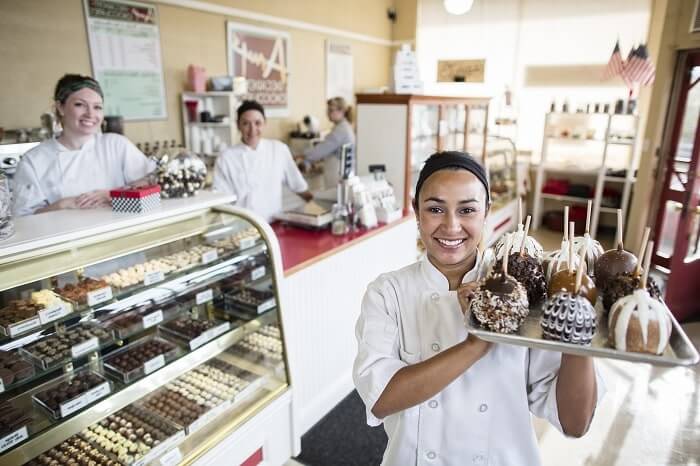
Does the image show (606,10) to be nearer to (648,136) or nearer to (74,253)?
(648,136)

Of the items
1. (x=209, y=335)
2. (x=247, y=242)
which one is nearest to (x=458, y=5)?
(x=247, y=242)

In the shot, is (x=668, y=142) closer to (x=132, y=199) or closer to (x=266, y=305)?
(x=266, y=305)

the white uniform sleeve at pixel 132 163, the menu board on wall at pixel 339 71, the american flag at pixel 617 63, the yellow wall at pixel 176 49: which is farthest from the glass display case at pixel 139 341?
the menu board on wall at pixel 339 71

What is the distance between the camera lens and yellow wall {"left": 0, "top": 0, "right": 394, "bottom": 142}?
3.88 metres

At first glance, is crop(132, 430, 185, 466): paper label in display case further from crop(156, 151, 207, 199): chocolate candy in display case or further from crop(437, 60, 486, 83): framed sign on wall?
crop(437, 60, 486, 83): framed sign on wall

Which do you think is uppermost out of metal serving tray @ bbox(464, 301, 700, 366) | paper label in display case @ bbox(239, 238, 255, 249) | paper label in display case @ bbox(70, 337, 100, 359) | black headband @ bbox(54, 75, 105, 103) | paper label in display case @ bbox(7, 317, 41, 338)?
black headband @ bbox(54, 75, 105, 103)

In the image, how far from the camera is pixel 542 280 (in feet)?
3.72

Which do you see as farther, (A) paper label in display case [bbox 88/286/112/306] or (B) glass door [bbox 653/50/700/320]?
(B) glass door [bbox 653/50/700/320]

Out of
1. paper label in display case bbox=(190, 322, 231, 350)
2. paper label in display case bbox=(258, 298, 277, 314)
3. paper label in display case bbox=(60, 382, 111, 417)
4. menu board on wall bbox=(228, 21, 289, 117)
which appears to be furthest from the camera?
menu board on wall bbox=(228, 21, 289, 117)

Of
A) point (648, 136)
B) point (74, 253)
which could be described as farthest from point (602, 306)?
point (648, 136)

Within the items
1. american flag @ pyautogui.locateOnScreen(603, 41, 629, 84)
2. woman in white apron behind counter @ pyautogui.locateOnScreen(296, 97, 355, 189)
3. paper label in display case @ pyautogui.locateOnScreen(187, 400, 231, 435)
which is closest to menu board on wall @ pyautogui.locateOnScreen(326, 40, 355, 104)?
woman in white apron behind counter @ pyautogui.locateOnScreen(296, 97, 355, 189)

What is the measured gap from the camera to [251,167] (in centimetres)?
353

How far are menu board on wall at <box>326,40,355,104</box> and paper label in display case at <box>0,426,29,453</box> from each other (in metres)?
6.66

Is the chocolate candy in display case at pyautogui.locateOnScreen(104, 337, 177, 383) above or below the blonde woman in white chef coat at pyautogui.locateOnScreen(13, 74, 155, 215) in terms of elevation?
below
